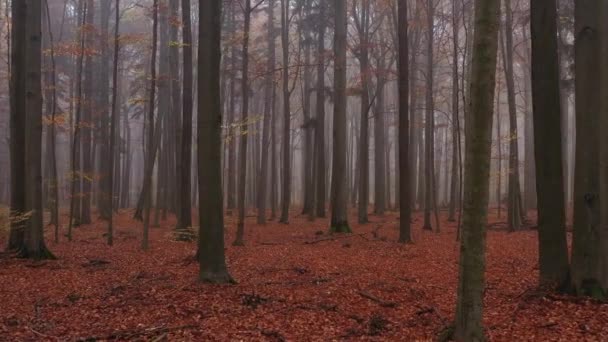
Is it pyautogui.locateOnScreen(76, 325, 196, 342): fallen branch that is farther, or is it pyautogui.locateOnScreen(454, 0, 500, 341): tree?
pyautogui.locateOnScreen(76, 325, 196, 342): fallen branch

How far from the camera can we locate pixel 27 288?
26.1 ft

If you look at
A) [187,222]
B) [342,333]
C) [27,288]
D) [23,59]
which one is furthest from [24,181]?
[342,333]

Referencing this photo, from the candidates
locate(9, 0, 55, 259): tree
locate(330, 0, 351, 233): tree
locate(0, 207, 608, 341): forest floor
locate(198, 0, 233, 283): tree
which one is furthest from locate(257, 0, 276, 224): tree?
locate(198, 0, 233, 283): tree

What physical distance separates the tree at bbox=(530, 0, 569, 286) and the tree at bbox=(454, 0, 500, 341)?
9.24ft

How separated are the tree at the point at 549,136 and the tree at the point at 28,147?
30.5 ft

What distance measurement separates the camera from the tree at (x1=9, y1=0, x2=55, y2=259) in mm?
10203

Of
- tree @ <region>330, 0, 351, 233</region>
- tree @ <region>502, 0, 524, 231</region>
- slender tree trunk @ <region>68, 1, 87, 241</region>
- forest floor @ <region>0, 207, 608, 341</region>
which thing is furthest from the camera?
tree @ <region>330, 0, 351, 233</region>

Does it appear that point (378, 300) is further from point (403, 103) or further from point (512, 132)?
point (512, 132)

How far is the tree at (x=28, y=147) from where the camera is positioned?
1020 cm

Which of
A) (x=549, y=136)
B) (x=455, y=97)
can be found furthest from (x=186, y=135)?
(x=549, y=136)

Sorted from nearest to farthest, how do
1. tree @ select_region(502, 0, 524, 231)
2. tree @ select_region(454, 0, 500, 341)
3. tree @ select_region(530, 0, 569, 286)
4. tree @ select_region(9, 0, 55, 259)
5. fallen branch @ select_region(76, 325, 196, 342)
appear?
tree @ select_region(454, 0, 500, 341), fallen branch @ select_region(76, 325, 196, 342), tree @ select_region(530, 0, 569, 286), tree @ select_region(9, 0, 55, 259), tree @ select_region(502, 0, 524, 231)

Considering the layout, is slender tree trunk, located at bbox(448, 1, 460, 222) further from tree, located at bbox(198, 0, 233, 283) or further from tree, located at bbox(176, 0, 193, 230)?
tree, located at bbox(176, 0, 193, 230)

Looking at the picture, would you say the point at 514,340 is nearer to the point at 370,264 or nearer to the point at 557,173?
the point at 557,173

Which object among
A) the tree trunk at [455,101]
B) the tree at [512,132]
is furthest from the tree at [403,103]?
the tree at [512,132]
